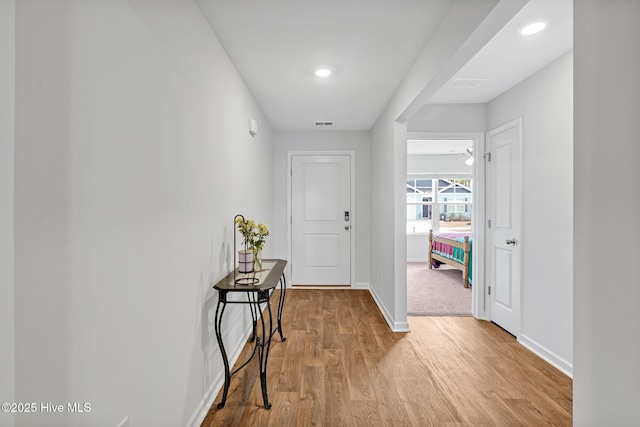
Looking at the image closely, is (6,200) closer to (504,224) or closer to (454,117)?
(504,224)

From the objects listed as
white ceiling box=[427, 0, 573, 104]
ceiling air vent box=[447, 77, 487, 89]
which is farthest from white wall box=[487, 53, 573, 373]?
ceiling air vent box=[447, 77, 487, 89]

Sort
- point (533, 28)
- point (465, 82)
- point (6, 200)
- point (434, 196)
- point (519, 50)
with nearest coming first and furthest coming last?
point (6, 200) → point (533, 28) → point (519, 50) → point (465, 82) → point (434, 196)

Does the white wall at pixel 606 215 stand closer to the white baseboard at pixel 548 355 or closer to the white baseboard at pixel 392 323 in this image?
the white baseboard at pixel 548 355

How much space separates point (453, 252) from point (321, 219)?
2.65 meters

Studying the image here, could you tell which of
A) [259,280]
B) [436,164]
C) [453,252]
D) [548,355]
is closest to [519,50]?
[548,355]

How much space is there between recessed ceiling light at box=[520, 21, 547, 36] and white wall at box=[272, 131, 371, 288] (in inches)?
110

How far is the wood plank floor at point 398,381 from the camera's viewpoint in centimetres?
188

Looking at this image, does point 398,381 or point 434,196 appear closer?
point 398,381

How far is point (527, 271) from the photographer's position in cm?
288

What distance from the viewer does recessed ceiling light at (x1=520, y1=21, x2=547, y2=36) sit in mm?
2072

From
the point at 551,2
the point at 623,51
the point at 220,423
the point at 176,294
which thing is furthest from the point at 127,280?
the point at 551,2

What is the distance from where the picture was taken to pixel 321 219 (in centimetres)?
493

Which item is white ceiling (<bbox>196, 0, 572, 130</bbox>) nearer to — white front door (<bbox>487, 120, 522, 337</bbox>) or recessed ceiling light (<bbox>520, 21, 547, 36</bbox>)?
recessed ceiling light (<bbox>520, 21, 547, 36</bbox>)

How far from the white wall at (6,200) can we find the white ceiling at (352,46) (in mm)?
1367
